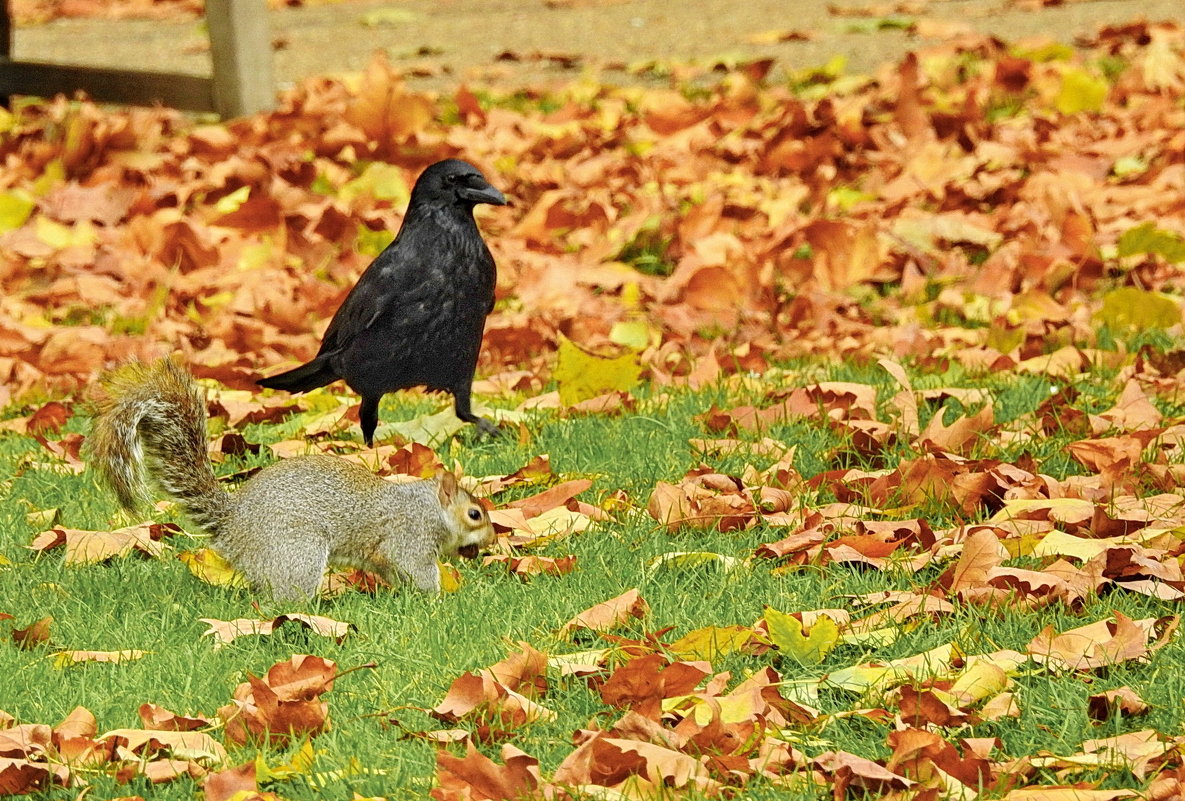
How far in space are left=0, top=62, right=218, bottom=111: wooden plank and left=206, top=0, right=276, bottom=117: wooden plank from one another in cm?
17

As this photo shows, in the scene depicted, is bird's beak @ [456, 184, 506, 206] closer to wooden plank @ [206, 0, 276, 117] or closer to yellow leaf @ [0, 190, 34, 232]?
yellow leaf @ [0, 190, 34, 232]

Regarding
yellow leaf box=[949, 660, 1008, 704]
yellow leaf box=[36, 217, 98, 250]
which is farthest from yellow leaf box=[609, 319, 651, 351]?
yellow leaf box=[949, 660, 1008, 704]

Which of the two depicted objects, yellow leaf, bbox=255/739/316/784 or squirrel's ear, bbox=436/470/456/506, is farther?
squirrel's ear, bbox=436/470/456/506

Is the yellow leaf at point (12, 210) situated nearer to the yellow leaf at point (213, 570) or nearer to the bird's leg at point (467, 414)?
the bird's leg at point (467, 414)

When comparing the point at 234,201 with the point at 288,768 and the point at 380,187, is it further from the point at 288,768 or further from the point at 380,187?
the point at 288,768

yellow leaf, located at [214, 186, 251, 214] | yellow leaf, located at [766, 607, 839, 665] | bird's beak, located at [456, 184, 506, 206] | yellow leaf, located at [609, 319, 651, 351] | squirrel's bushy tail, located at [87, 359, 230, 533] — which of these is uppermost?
bird's beak, located at [456, 184, 506, 206]

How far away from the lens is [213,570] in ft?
12.0

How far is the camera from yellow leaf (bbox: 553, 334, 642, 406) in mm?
4938

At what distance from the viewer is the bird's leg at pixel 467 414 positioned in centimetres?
470

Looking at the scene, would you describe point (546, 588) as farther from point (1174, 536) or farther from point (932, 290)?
point (932, 290)

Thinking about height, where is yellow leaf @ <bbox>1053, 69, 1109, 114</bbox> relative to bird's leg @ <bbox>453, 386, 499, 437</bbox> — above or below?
above

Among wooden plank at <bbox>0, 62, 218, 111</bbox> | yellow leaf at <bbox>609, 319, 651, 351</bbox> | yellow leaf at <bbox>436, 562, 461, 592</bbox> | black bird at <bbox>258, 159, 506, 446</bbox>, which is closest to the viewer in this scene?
yellow leaf at <bbox>436, 562, 461, 592</bbox>

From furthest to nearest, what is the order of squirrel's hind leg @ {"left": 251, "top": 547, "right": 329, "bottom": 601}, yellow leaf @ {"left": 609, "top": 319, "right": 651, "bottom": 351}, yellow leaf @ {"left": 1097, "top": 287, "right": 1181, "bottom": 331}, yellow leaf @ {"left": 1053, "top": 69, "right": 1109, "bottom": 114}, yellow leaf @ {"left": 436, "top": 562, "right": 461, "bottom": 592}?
yellow leaf @ {"left": 1053, "top": 69, "right": 1109, "bottom": 114} → yellow leaf @ {"left": 609, "top": 319, "right": 651, "bottom": 351} → yellow leaf @ {"left": 1097, "top": 287, "right": 1181, "bottom": 331} → yellow leaf @ {"left": 436, "top": 562, "right": 461, "bottom": 592} → squirrel's hind leg @ {"left": 251, "top": 547, "right": 329, "bottom": 601}

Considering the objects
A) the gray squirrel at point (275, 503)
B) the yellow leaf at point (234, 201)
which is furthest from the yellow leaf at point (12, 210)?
the gray squirrel at point (275, 503)
